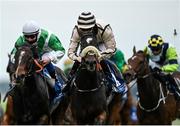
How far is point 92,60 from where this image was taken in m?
14.0

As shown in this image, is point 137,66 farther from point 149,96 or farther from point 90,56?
point 90,56

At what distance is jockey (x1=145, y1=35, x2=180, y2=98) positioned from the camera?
703 inches

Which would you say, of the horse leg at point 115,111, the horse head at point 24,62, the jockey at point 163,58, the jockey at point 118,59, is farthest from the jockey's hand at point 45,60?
the jockey at point 118,59

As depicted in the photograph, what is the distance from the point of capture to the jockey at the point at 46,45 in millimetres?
15031

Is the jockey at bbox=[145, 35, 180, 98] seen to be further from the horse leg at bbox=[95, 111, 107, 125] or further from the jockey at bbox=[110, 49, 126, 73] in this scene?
A: the horse leg at bbox=[95, 111, 107, 125]

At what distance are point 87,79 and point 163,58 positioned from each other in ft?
13.4

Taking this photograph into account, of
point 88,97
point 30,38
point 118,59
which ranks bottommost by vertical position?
point 118,59

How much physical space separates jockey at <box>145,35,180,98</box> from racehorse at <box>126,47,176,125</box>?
0.48m

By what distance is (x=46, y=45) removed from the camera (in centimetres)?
1562

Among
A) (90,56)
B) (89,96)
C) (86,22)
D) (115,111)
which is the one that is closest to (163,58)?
(115,111)

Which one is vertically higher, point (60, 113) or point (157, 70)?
point (60, 113)

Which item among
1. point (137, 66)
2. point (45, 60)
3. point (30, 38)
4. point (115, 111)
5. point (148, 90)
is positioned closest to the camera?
point (45, 60)

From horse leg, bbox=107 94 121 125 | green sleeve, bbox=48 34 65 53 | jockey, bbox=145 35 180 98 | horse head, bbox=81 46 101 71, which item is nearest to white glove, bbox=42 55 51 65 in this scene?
green sleeve, bbox=48 34 65 53

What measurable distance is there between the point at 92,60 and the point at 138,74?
2731mm
